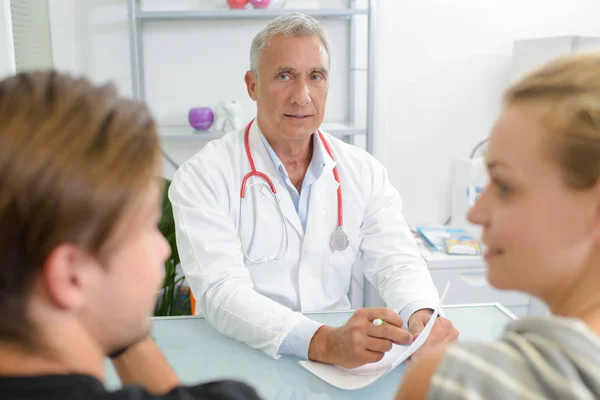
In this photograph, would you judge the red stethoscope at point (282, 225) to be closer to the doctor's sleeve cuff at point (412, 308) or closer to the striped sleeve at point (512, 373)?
the doctor's sleeve cuff at point (412, 308)

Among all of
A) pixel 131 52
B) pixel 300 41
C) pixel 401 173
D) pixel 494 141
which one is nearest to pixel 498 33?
pixel 401 173

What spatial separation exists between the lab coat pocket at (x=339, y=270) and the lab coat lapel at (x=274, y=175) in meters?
0.12

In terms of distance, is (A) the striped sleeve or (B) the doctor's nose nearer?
(A) the striped sleeve

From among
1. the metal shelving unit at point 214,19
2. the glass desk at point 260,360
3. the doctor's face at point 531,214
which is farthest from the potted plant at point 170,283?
the doctor's face at point 531,214

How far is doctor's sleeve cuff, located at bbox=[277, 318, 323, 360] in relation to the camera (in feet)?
3.78

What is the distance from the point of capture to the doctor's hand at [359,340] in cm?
107

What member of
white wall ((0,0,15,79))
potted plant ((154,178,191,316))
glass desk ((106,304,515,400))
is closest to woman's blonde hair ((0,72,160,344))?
glass desk ((106,304,515,400))

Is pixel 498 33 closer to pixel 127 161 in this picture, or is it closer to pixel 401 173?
pixel 401 173

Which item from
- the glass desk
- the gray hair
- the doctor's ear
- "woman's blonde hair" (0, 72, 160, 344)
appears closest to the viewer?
"woman's blonde hair" (0, 72, 160, 344)

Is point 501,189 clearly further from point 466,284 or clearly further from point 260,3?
point 260,3

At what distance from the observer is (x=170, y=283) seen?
2375 mm

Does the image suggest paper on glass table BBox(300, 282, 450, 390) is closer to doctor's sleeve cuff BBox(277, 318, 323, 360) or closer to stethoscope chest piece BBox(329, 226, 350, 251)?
doctor's sleeve cuff BBox(277, 318, 323, 360)

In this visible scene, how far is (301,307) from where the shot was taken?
1.55 m

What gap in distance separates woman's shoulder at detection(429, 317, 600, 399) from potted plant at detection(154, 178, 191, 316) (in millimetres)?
1763
